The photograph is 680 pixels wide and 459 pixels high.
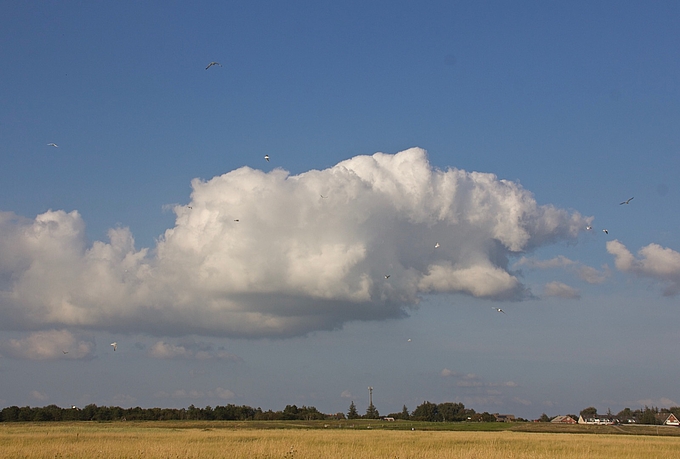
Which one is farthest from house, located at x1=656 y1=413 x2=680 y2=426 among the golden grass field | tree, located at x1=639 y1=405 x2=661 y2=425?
the golden grass field

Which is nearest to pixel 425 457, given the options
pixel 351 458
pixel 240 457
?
pixel 351 458

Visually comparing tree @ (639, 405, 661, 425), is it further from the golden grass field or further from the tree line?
the golden grass field

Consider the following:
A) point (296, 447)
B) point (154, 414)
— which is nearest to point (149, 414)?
point (154, 414)

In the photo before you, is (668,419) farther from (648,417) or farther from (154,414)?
(154,414)

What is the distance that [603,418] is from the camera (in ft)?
615

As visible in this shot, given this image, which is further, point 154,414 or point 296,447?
point 154,414

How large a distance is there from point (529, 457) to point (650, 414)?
625 feet

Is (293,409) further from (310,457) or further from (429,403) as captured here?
(310,457)

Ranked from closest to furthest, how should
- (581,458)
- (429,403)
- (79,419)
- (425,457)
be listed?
(425,457) < (581,458) < (79,419) < (429,403)

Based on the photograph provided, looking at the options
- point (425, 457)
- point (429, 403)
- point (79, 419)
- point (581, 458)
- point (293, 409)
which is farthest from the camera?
point (429, 403)

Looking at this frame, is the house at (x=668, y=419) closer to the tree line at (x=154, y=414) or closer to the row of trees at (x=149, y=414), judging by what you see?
the tree line at (x=154, y=414)

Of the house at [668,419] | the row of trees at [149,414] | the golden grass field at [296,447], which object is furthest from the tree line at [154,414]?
the golden grass field at [296,447]

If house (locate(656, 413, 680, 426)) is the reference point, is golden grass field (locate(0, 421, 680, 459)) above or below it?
below

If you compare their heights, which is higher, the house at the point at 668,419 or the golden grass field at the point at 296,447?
the house at the point at 668,419
